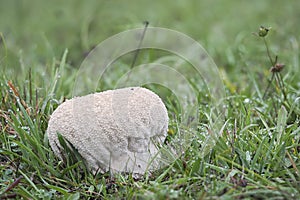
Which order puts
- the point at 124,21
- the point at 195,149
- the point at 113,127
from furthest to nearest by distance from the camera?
1. the point at 124,21
2. the point at 195,149
3. the point at 113,127

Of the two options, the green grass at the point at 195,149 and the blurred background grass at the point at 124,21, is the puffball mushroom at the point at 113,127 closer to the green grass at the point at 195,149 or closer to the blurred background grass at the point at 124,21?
the green grass at the point at 195,149

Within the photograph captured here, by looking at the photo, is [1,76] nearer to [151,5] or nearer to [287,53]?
[287,53]

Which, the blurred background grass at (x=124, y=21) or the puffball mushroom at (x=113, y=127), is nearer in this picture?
the puffball mushroom at (x=113, y=127)

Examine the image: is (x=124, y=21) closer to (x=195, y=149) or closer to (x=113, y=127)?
(x=195, y=149)

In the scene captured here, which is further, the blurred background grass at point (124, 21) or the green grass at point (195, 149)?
the blurred background grass at point (124, 21)

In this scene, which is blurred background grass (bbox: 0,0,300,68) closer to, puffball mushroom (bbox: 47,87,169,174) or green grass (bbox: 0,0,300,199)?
green grass (bbox: 0,0,300,199)

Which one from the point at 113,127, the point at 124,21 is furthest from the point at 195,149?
the point at 124,21

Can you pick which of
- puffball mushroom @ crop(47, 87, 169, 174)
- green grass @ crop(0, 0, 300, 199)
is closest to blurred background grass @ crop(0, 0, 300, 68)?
green grass @ crop(0, 0, 300, 199)

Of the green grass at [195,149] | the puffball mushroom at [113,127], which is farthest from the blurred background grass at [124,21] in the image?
the puffball mushroom at [113,127]
